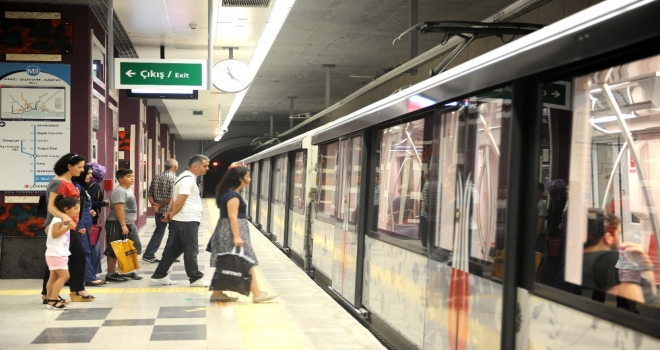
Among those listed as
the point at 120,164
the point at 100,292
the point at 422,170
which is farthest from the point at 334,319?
the point at 120,164

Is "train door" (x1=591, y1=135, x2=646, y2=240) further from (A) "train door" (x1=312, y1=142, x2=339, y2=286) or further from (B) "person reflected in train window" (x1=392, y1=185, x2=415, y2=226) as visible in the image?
(A) "train door" (x1=312, y1=142, x2=339, y2=286)

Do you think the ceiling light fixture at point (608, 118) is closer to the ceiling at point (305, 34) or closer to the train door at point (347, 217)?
the train door at point (347, 217)

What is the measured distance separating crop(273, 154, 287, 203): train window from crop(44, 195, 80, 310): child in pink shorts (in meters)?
7.27

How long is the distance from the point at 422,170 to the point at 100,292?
449 cm

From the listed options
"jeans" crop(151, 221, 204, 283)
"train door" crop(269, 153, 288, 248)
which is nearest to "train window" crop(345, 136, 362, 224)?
"jeans" crop(151, 221, 204, 283)

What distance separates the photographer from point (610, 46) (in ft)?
8.08

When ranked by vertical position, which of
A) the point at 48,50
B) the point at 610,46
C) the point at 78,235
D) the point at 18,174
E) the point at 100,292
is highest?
the point at 48,50

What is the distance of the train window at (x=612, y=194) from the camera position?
255 centimetres

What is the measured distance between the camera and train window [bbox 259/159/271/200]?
17752 mm

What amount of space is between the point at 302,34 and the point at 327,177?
15.6ft

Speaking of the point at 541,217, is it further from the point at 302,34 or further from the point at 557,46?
the point at 302,34

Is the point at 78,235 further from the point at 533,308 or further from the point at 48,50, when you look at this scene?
the point at 533,308

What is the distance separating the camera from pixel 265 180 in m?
18.7

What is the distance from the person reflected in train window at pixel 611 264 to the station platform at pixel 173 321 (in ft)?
9.99
